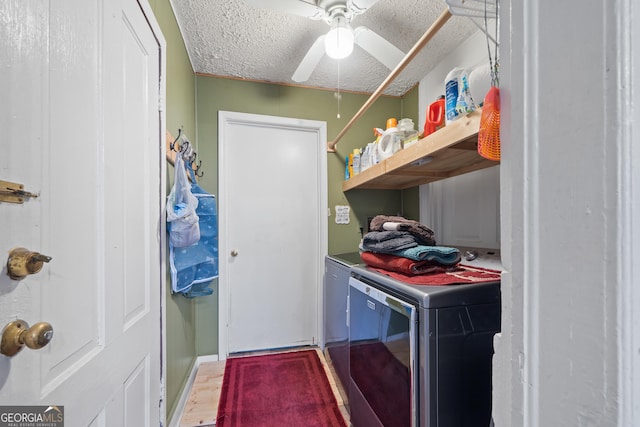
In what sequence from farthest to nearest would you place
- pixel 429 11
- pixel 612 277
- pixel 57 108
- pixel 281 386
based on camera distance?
1. pixel 281 386
2. pixel 429 11
3. pixel 57 108
4. pixel 612 277

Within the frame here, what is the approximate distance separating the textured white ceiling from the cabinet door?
92cm

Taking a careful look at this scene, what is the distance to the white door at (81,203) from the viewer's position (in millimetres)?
477

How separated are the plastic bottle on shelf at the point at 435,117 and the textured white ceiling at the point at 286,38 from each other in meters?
0.66

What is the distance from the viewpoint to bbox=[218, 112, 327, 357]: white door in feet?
7.15

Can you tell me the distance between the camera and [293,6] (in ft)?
3.99

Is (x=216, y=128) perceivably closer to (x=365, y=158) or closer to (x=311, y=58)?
(x=311, y=58)

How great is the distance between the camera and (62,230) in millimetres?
593

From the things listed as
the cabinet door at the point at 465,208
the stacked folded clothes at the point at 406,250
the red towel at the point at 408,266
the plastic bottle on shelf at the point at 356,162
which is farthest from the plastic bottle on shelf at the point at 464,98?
the plastic bottle on shelf at the point at 356,162

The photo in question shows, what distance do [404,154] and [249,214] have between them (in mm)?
1369

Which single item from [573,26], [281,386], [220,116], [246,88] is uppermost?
[246,88]

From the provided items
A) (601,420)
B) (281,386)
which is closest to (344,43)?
(601,420)

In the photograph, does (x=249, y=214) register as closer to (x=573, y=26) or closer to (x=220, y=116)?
(x=220, y=116)

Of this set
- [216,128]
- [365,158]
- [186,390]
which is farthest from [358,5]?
[186,390]

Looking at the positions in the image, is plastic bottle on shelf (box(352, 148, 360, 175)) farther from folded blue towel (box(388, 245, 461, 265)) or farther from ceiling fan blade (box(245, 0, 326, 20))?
folded blue towel (box(388, 245, 461, 265))
